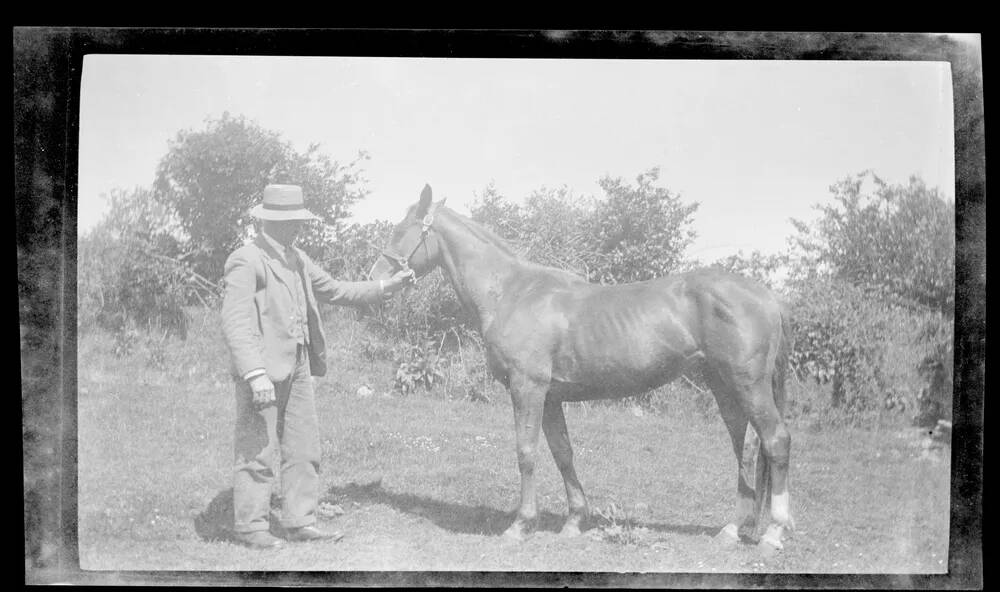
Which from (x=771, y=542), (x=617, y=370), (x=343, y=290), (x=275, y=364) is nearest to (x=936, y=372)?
(x=771, y=542)

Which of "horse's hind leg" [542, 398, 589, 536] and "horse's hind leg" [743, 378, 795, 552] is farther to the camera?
"horse's hind leg" [542, 398, 589, 536]

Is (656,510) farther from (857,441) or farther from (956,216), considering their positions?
(956,216)

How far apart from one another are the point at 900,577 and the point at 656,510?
1.88 m

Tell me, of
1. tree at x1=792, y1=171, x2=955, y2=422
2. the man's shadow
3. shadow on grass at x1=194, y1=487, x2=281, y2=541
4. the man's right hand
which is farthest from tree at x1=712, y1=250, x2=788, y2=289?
shadow on grass at x1=194, y1=487, x2=281, y2=541

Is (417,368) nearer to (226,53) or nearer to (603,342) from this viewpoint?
(603,342)

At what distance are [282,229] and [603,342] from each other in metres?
2.45

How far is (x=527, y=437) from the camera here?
6418mm

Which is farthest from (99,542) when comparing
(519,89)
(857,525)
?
(857,525)

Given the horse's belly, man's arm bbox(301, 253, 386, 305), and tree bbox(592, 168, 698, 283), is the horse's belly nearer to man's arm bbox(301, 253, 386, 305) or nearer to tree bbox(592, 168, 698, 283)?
tree bbox(592, 168, 698, 283)

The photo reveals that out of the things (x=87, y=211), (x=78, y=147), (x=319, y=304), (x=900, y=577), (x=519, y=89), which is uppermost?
(x=519, y=89)

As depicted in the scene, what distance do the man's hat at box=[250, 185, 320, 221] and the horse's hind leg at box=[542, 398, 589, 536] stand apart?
88.8 inches

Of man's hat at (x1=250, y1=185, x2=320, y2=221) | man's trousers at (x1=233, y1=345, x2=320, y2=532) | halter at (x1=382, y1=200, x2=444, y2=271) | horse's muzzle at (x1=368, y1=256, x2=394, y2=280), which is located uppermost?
man's hat at (x1=250, y1=185, x2=320, y2=221)

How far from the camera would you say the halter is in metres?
6.64

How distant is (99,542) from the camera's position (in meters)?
6.72
